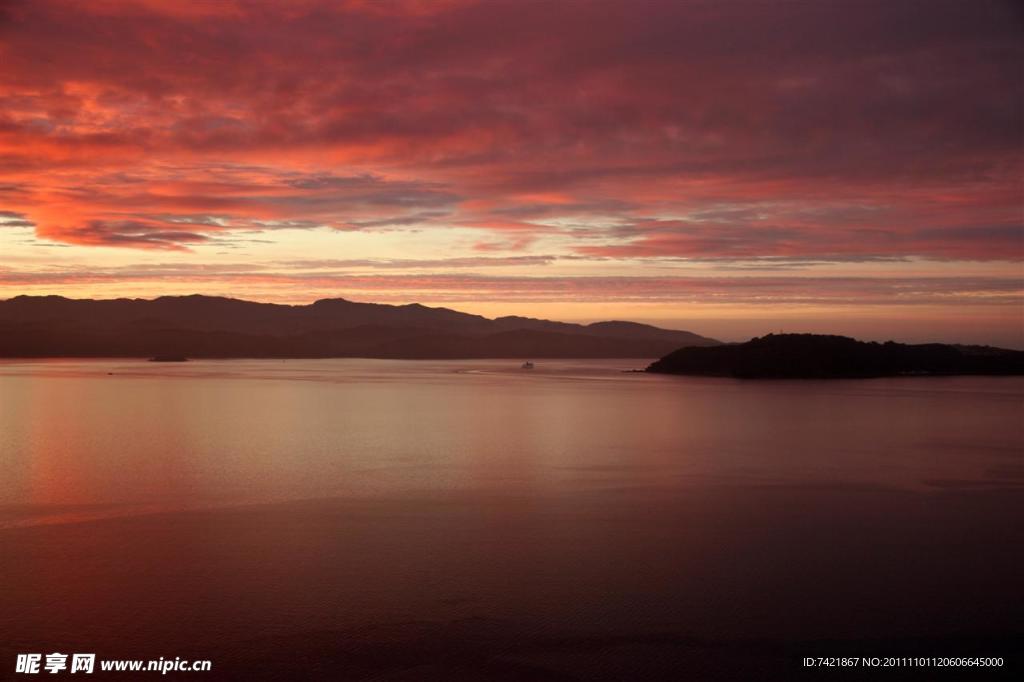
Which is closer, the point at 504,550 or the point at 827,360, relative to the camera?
the point at 504,550

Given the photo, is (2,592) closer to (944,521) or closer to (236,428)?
(944,521)

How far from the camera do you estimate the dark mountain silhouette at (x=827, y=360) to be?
69.9m

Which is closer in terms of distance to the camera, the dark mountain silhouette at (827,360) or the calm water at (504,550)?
the calm water at (504,550)

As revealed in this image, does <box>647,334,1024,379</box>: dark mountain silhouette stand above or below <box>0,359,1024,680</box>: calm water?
above

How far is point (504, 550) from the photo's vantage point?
453 inches

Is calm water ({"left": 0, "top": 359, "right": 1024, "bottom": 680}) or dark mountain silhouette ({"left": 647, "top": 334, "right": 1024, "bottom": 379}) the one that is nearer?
calm water ({"left": 0, "top": 359, "right": 1024, "bottom": 680})

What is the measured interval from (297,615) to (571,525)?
5.37 meters

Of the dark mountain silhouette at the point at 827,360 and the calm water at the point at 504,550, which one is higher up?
the dark mountain silhouette at the point at 827,360

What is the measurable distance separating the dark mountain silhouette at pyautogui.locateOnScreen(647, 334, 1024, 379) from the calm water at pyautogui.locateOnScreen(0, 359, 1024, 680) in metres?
45.2

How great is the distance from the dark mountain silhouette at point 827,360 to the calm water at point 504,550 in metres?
45.2

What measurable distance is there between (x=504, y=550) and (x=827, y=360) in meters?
65.0

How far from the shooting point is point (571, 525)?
42.7 ft

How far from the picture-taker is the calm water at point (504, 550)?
8117 millimetres

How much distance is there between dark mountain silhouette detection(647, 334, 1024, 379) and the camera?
229 ft
